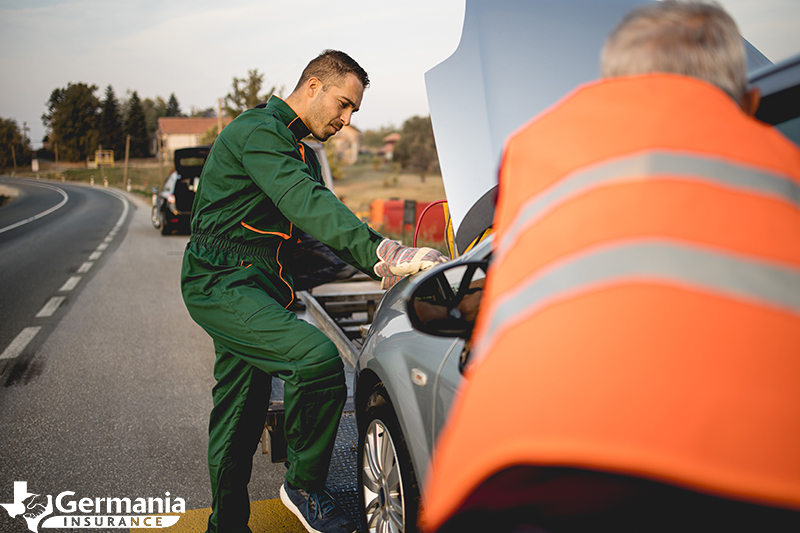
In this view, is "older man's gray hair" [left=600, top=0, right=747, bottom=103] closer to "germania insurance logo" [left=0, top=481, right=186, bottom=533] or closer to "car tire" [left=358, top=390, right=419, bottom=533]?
"car tire" [left=358, top=390, right=419, bottom=533]

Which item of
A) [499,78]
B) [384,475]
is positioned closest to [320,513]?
[384,475]

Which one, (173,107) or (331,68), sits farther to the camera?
(173,107)

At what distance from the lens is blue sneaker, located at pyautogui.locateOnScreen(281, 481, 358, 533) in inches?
103

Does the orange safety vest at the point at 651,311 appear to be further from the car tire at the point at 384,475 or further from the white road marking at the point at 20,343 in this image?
the white road marking at the point at 20,343

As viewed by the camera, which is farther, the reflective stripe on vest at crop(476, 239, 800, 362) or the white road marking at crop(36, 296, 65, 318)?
the white road marking at crop(36, 296, 65, 318)

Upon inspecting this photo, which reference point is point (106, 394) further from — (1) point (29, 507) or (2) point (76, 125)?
(2) point (76, 125)

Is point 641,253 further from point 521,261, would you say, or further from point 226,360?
point 226,360

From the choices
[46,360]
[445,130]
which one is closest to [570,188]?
[445,130]

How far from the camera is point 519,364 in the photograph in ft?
3.14

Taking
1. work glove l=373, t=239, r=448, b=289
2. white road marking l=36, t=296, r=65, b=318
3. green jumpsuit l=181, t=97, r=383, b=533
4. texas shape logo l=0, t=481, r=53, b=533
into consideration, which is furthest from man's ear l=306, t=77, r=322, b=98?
white road marking l=36, t=296, r=65, b=318

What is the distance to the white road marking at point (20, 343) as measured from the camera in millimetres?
5457

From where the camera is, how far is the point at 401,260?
2086 millimetres

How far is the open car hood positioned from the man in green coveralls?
47cm

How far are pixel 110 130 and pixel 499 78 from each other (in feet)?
394
